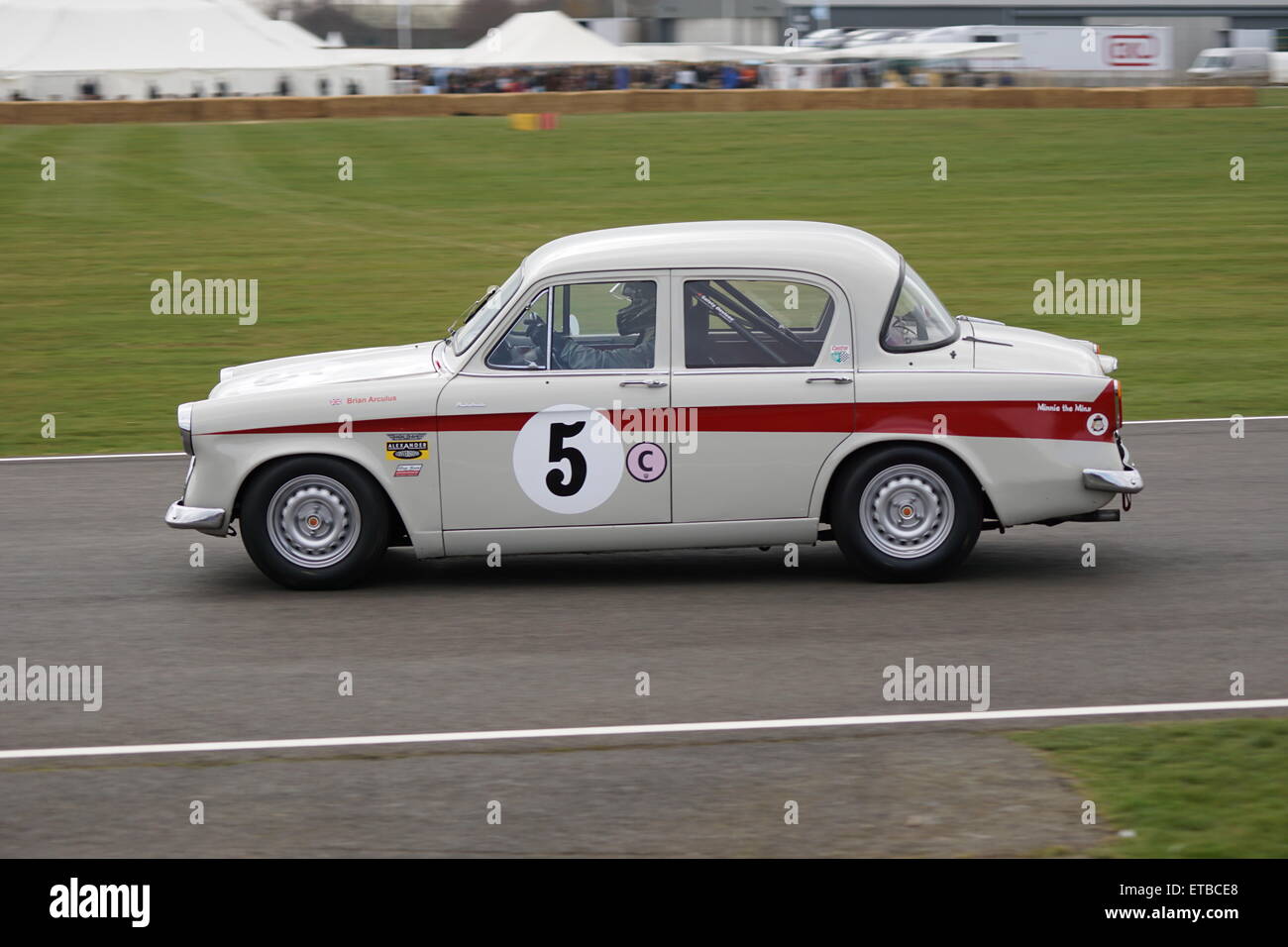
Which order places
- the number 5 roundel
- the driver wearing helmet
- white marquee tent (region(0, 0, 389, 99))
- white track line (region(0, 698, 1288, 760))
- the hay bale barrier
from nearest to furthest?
white track line (region(0, 698, 1288, 760)), the number 5 roundel, the driver wearing helmet, the hay bale barrier, white marquee tent (region(0, 0, 389, 99))

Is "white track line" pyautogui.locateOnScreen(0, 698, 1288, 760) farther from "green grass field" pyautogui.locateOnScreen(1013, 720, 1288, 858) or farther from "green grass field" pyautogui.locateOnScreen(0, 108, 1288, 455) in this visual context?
"green grass field" pyautogui.locateOnScreen(0, 108, 1288, 455)

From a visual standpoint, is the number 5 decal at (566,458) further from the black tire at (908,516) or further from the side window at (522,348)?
the black tire at (908,516)

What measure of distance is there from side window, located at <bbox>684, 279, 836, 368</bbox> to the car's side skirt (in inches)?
31.1

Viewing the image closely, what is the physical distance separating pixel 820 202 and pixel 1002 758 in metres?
21.7

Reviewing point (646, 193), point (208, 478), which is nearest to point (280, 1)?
point (646, 193)

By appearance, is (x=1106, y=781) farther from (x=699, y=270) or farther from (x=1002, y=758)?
(x=699, y=270)

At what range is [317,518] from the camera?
8.36m

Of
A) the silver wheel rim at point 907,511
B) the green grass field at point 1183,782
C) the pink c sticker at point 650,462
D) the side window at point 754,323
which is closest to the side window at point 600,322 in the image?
the side window at point 754,323

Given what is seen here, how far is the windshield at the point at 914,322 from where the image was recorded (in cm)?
834

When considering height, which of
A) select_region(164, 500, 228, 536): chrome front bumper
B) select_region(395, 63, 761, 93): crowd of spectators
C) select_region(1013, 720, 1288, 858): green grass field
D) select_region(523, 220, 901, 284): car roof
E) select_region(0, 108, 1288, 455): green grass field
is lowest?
select_region(1013, 720, 1288, 858): green grass field

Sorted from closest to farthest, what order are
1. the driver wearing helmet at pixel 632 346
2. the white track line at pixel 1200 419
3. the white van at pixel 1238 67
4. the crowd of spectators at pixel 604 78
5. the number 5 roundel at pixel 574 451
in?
1. the number 5 roundel at pixel 574 451
2. the driver wearing helmet at pixel 632 346
3. the white track line at pixel 1200 419
4. the white van at pixel 1238 67
5. the crowd of spectators at pixel 604 78

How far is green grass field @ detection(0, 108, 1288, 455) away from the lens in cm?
1612

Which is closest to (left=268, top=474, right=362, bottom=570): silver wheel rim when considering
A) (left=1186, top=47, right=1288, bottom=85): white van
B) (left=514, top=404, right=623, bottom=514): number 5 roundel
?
(left=514, top=404, right=623, bottom=514): number 5 roundel

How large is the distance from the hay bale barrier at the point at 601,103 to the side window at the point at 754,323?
33425 mm
